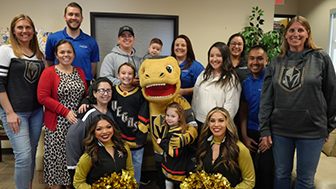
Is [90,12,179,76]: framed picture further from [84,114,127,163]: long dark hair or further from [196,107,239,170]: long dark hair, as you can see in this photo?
[196,107,239,170]: long dark hair

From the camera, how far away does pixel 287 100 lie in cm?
177

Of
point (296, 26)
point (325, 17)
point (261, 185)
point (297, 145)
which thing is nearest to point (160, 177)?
point (261, 185)

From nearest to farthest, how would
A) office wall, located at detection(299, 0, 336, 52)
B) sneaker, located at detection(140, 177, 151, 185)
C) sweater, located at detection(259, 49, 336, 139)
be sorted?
1. sweater, located at detection(259, 49, 336, 139)
2. sneaker, located at detection(140, 177, 151, 185)
3. office wall, located at detection(299, 0, 336, 52)

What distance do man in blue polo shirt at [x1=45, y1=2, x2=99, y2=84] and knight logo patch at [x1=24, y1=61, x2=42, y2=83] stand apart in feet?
1.12

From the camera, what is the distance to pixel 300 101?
1.73 m

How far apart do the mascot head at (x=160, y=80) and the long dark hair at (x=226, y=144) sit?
1.21 feet

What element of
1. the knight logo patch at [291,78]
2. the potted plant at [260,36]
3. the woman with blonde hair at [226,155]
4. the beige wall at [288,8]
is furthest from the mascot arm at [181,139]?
the beige wall at [288,8]

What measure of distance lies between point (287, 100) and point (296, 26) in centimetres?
51

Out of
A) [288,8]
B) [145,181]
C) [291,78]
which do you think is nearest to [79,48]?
[145,181]

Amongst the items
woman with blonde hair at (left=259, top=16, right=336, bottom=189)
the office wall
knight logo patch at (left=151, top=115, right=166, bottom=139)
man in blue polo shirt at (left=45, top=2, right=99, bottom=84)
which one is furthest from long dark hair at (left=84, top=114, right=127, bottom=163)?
the office wall

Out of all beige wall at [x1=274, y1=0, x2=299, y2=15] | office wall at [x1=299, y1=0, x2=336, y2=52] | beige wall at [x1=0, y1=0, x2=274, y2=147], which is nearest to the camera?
beige wall at [x1=0, y1=0, x2=274, y2=147]

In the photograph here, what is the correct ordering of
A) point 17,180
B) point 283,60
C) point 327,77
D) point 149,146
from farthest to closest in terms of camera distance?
1. point 149,146
2. point 17,180
3. point 283,60
4. point 327,77

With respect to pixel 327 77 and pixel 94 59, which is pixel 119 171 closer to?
pixel 94 59

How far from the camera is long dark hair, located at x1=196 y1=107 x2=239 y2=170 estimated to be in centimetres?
195
